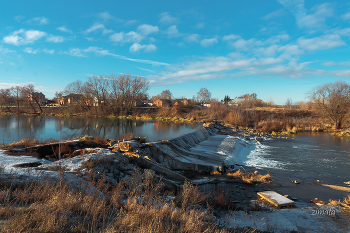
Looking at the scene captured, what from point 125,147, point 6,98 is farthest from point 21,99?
point 125,147

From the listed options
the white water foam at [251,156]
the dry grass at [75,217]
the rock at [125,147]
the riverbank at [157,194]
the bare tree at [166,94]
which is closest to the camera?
the dry grass at [75,217]

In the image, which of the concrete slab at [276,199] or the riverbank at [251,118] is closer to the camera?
the concrete slab at [276,199]

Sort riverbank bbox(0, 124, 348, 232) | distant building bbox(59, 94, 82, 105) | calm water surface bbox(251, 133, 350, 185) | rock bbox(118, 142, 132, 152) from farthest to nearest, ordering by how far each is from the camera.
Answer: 1. distant building bbox(59, 94, 82, 105)
2. calm water surface bbox(251, 133, 350, 185)
3. rock bbox(118, 142, 132, 152)
4. riverbank bbox(0, 124, 348, 232)

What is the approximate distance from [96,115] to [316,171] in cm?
4133

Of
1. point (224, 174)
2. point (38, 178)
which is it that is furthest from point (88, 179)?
point (224, 174)

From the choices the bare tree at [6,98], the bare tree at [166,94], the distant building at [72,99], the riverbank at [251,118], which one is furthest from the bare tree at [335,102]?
the bare tree at [166,94]

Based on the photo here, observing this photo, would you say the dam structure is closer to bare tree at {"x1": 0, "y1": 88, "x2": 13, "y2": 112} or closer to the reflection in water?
the reflection in water

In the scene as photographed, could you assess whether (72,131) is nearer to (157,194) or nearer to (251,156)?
(251,156)

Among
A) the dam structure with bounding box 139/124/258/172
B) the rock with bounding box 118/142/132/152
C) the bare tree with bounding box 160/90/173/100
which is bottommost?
the dam structure with bounding box 139/124/258/172

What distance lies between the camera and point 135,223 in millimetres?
3301

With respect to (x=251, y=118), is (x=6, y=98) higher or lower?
higher

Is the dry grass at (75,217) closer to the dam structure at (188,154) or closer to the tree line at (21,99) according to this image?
the dam structure at (188,154)

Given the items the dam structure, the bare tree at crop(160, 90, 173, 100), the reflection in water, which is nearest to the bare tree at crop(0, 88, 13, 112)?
the reflection in water

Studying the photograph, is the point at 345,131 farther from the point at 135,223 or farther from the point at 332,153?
the point at 135,223
